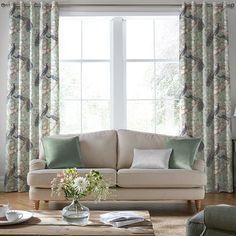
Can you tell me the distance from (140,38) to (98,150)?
207 centimetres

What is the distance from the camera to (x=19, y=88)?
6.09 metres

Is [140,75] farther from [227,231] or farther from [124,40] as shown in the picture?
[227,231]

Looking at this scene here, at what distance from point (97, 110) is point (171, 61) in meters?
1.37

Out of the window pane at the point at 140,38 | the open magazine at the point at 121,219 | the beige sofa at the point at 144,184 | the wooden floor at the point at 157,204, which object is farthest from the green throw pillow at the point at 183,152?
the open magazine at the point at 121,219

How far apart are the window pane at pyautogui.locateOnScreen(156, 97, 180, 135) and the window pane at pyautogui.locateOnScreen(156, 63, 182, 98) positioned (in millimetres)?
108

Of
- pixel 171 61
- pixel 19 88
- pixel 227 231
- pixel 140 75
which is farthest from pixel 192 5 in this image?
pixel 227 231

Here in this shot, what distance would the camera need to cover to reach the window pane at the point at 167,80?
21.1 feet

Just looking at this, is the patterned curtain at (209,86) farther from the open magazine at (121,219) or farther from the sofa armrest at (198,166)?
the open magazine at (121,219)

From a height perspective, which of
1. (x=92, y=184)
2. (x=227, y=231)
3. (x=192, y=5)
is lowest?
(x=227, y=231)

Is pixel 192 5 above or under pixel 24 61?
above

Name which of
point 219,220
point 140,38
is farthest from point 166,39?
point 219,220

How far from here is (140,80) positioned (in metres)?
6.45

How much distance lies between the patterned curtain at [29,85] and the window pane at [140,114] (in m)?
1.12

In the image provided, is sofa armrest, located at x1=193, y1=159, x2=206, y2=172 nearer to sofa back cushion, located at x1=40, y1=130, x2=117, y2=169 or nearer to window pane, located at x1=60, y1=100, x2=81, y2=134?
sofa back cushion, located at x1=40, y1=130, x2=117, y2=169
